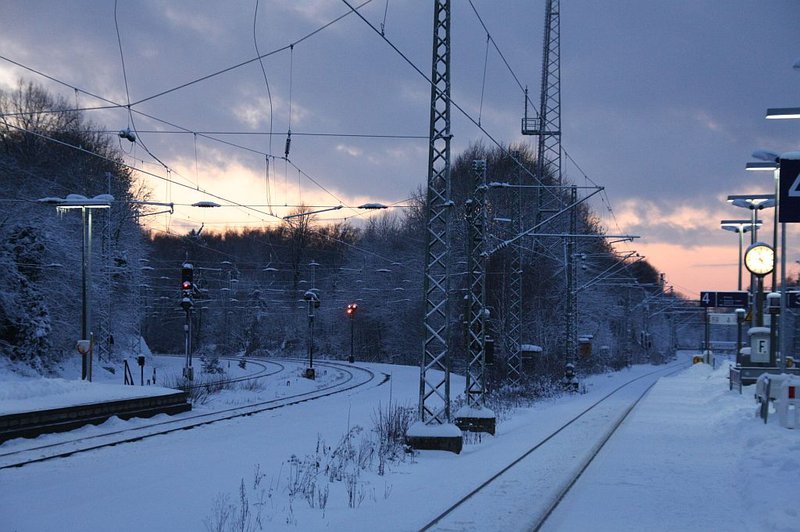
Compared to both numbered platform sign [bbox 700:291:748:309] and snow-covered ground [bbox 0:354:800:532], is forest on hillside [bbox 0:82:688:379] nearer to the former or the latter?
numbered platform sign [bbox 700:291:748:309]

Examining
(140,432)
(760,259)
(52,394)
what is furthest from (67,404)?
(760,259)

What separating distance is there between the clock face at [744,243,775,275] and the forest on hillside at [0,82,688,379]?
7.19 metres

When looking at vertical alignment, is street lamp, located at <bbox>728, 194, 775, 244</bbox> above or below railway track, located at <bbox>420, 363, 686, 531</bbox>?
above

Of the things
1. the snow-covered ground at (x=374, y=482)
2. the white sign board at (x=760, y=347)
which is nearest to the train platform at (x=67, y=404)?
the snow-covered ground at (x=374, y=482)

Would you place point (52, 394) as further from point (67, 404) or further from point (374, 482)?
point (374, 482)

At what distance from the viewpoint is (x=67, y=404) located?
18.7 m

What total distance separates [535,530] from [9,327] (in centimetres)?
3456

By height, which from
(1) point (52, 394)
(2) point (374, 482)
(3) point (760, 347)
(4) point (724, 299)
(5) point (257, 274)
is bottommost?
(2) point (374, 482)

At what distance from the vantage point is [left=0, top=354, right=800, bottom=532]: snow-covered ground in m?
9.99

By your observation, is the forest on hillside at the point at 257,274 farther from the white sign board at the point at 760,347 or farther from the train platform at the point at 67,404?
the white sign board at the point at 760,347

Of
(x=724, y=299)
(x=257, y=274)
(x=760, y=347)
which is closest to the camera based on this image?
(x=760, y=347)

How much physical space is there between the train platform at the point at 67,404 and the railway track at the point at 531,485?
10.3m

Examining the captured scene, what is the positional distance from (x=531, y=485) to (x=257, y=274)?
260ft

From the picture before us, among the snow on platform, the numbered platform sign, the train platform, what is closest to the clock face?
the numbered platform sign
